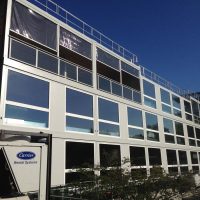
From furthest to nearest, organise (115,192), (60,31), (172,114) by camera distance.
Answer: (172,114), (60,31), (115,192)

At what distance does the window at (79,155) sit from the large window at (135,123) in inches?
198

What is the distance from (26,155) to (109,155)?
1124 cm

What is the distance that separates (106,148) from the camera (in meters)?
18.0

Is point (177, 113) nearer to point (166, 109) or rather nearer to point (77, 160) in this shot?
point (166, 109)

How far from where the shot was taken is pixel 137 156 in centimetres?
2109

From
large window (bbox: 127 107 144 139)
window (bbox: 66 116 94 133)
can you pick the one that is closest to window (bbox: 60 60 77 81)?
window (bbox: 66 116 94 133)

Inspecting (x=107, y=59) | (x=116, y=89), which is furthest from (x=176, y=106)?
(x=107, y=59)

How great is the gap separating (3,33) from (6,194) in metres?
8.79

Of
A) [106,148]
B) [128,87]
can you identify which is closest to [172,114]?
[128,87]

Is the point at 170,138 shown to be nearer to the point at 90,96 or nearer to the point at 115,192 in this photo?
the point at 90,96

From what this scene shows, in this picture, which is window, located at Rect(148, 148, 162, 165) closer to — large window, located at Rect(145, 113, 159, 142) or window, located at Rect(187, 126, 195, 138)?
large window, located at Rect(145, 113, 159, 142)

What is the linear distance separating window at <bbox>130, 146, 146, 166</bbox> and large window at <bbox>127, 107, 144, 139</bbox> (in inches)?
37.1

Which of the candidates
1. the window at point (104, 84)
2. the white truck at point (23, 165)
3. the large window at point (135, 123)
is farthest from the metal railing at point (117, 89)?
the white truck at point (23, 165)

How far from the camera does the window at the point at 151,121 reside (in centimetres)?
2378
